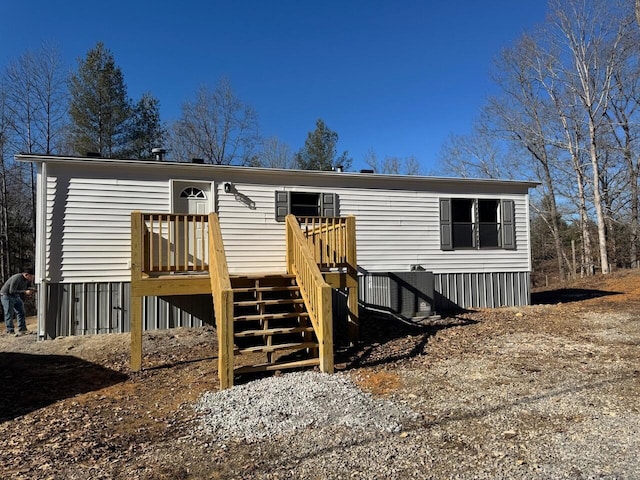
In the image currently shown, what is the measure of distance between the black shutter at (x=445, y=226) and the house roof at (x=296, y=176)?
40 cm

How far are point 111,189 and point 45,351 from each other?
2977 mm

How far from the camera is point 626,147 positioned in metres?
20.2

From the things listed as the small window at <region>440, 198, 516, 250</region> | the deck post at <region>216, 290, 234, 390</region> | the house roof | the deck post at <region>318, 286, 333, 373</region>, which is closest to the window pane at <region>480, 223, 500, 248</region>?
the small window at <region>440, 198, 516, 250</region>

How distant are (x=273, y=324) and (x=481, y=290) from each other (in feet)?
19.5

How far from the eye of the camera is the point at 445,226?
9.97 metres

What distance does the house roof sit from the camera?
7.82m

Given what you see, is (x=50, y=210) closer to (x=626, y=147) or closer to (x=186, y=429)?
(x=186, y=429)

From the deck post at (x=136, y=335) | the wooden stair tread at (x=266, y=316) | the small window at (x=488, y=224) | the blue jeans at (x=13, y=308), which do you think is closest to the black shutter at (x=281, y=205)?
the wooden stair tread at (x=266, y=316)

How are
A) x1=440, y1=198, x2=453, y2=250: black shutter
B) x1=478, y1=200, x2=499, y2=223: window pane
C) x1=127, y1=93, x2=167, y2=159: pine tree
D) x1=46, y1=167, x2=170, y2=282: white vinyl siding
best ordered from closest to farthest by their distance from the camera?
x1=46, y1=167, x2=170, y2=282: white vinyl siding, x1=440, y1=198, x2=453, y2=250: black shutter, x1=478, y1=200, x2=499, y2=223: window pane, x1=127, y1=93, x2=167, y2=159: pine tree

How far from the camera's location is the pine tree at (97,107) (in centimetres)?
1744

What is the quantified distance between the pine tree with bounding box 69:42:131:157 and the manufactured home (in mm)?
10884

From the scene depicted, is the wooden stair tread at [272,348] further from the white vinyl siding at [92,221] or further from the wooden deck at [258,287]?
the white vinyl siding at [92,221]

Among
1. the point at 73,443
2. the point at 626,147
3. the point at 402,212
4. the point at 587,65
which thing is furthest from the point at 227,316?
the point at 626,147

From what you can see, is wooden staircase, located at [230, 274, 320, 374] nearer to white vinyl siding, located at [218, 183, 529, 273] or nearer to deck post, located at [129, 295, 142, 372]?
deck post, located at [129, 295, 142, 372]
